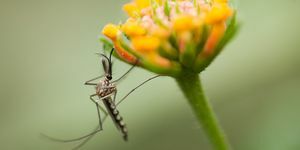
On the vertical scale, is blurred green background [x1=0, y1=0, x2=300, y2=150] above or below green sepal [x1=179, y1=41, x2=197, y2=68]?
above

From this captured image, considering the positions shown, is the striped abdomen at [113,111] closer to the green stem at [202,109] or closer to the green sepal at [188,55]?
the green stem at [202,109]

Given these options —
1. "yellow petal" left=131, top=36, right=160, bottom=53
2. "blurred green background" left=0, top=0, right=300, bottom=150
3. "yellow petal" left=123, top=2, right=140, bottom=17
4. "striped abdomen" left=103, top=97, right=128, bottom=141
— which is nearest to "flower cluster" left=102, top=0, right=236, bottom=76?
"yellow petal" left=131, top=36, right=160, bottom=53


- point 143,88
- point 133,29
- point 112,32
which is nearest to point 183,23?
point 133,29

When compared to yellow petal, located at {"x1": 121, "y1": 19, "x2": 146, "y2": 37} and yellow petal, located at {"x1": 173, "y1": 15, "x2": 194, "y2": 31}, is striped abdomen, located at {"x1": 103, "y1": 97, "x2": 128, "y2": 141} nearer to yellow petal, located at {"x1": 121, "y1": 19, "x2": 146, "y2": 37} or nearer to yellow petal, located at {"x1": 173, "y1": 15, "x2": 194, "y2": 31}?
yellow petal, located at {"x1": 121, "y1": 19, "x2": 146, "y2": 37}

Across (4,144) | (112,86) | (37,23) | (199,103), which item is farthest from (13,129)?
(199,103)

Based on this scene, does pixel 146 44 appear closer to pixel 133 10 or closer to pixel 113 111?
pixel 133 10

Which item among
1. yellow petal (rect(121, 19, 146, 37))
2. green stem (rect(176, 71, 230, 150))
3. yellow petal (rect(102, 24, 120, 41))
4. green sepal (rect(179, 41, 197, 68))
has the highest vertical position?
yellow petal (rect(102, 24, 120, 41))
